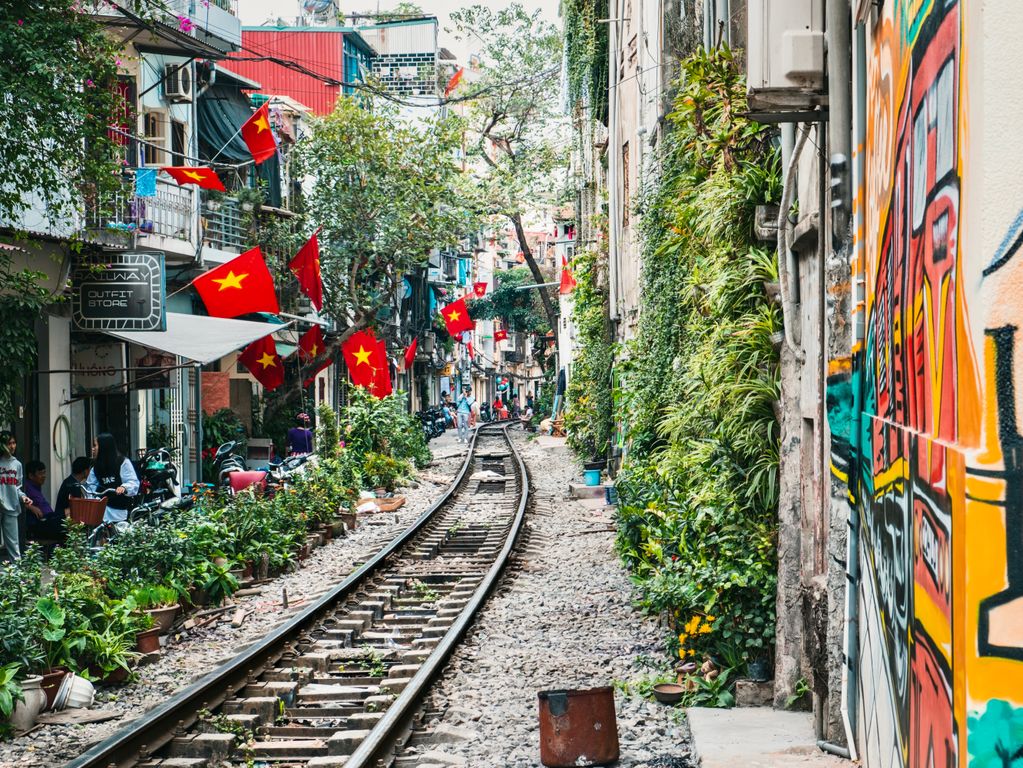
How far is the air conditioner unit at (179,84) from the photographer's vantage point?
2147 centimetres

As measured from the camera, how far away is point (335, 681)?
8.84 metres

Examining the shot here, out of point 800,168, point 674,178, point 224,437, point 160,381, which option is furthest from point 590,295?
point 800,168

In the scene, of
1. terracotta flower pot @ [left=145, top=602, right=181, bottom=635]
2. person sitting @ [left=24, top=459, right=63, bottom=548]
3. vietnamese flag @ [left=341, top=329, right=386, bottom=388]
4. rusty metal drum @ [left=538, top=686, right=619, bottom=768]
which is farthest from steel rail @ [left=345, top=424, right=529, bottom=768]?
vietnamese flag @ [left=341, top=329, right=386, bottom=388]

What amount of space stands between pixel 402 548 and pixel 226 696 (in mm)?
7529

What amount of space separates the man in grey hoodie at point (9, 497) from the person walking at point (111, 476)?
3.66 ft

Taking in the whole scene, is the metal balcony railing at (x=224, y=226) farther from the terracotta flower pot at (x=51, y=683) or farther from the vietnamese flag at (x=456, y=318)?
the terracotta flower pot at (x=51, y=683)

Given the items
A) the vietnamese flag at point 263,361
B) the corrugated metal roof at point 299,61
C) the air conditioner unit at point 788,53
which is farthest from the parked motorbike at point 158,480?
the corrugated metal roof at point 299,61

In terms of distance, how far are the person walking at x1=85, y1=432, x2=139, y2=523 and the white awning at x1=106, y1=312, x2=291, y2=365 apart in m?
1.53

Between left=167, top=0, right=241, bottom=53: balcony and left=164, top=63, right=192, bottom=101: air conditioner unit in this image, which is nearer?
left=167, top=0, right=241, bottom=53: balcony

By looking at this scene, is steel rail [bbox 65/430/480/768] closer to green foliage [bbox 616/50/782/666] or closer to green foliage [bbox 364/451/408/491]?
green foliage [bbox 616/50/782/666]

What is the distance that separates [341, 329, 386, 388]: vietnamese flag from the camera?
23.7m

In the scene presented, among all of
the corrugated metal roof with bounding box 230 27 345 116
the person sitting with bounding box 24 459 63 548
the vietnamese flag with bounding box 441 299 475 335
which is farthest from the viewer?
the corrugated metal roof with bounding box 230 27 345 116

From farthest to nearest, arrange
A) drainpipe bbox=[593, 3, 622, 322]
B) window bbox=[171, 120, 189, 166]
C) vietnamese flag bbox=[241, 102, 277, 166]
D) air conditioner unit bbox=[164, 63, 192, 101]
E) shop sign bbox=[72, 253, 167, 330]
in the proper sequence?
1. window bbox=[171, 120, 189, 166]
2. air conditioner unit bbox=[164, 63, 192, 101]
3. drainpipe bbox=[593, 3, 622, 322]
4. vietnamese flag bbox=[241, 102, 277, 166]
5. shop sign bbox=[72, 253, 167, 330]

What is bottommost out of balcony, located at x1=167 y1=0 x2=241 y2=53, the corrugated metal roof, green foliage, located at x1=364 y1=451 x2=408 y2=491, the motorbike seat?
green foliage, located at x1=364 y1=451 x2=408 y2=491
